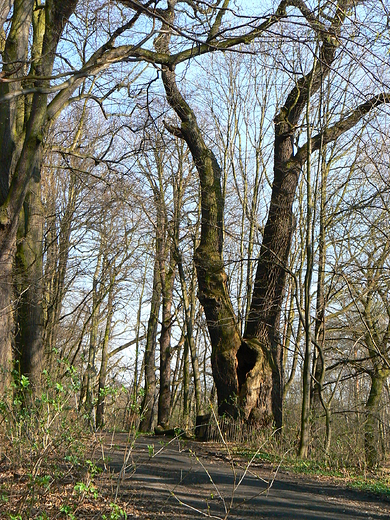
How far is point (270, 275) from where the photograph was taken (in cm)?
1143

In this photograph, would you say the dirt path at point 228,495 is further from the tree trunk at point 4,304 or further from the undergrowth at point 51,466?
the tree trunk at point 4,304

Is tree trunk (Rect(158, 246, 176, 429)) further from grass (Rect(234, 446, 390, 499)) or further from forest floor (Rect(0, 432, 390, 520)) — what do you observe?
forest floor (Rect(0, 432, 390, 520))

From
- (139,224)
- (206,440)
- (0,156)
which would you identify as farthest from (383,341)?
(0,156)

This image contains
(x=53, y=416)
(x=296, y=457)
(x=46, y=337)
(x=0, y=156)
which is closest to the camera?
(x=53, y=416)

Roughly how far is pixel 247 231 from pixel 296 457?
32.4 ft

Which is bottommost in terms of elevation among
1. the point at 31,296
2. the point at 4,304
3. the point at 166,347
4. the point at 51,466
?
the point at 51,466

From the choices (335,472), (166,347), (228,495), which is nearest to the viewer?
(228,495)

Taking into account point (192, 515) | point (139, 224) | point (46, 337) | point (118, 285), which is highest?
point (139, 224)

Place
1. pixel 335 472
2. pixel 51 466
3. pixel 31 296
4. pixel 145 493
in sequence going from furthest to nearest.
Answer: pixel 31 296, pixel 335 472, pixel 145 493, pixel 51 466

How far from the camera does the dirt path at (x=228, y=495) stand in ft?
15.7

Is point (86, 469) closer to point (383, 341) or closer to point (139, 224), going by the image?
point (383, 341)

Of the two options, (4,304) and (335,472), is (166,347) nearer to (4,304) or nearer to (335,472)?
(335,472)

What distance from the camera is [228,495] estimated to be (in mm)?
5430

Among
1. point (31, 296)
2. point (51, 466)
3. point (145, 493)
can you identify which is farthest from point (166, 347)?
point (51, 466)
